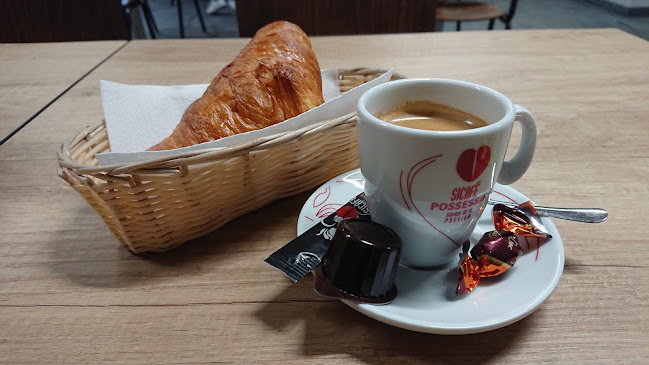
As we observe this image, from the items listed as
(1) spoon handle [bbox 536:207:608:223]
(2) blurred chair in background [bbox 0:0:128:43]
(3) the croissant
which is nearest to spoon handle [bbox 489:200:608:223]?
(1) spoon handle [bbox 536:207:608:223]

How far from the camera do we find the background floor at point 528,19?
3760 mm

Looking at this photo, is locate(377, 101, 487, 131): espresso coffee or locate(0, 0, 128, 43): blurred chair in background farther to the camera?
locate(0, 0, 128, 43): blurred chair in background

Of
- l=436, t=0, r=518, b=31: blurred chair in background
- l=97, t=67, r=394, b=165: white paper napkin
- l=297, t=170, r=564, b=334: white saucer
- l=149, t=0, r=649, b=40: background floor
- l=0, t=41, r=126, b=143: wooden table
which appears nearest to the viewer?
l=297, t=170, r=564, b=334: white saucer

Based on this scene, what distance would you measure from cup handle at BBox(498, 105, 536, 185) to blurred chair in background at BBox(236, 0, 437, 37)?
4.29 ft

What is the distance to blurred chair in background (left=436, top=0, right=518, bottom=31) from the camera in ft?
7.58

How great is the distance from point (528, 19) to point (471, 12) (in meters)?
2.17

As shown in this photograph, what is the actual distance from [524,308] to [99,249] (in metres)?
0.47

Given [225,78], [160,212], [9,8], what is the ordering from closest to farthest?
[160,212] < [225,78] < [9,8]

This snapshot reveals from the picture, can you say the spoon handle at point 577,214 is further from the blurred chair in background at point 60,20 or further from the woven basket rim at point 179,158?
the blurred chair in background at point 60,20

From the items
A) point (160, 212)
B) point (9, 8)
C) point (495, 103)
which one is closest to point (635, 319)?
point (495, 103)

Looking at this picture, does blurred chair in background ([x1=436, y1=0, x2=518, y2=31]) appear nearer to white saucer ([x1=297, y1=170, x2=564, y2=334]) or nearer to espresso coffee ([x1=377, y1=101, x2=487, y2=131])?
espresso coffee ([x1=377, y1=101, x2=487, y2=131])

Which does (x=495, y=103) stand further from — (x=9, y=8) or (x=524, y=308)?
(x=9, y=8)

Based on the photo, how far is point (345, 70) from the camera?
0.82 meters

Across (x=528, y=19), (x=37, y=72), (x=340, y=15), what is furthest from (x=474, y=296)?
(x=528, y=19)
